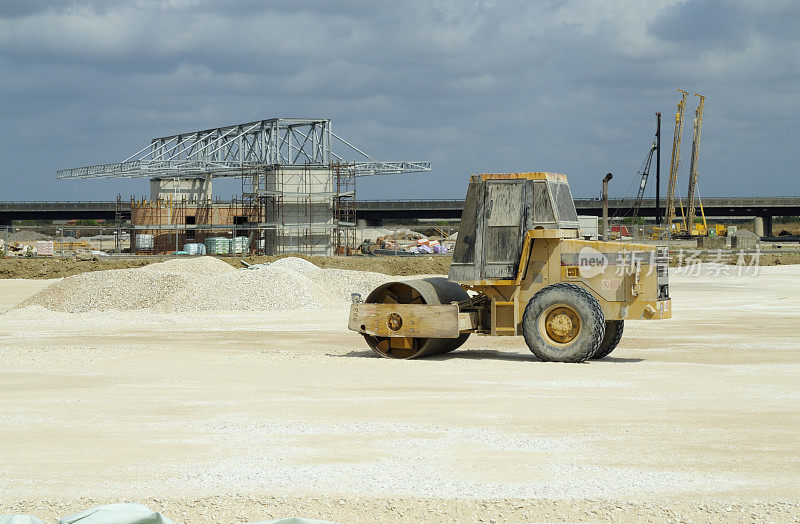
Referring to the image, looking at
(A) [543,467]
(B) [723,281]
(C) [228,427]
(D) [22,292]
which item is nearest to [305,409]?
(C) [228,427]

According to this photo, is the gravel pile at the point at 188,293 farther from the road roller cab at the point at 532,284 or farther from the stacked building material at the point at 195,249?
the stacked building material at the point at 195,249

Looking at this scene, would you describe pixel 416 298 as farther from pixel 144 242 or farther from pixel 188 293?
pixel 144 242

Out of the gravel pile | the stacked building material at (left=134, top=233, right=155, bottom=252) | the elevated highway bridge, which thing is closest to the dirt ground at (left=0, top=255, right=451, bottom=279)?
the stacked building material at (left=134, top=233, right=155, bottom=252)

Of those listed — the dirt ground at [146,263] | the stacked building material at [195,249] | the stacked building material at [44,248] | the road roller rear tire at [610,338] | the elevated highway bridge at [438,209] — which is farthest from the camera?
the elevated highway bridge at [438,209]

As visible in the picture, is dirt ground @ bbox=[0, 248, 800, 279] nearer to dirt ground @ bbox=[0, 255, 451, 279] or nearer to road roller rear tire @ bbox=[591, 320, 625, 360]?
dirt ground @ bbox=[0, 255, 451, 279]

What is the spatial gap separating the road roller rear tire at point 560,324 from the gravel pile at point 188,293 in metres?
13.2

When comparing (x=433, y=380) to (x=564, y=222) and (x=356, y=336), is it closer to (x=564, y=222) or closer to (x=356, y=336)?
(x=564, y=222)

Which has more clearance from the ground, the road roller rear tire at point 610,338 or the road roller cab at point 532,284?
the road roller cab at point 532,284

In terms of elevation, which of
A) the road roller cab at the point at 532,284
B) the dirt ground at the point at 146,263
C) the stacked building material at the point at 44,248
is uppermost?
the road roller cab at the point at 532,284

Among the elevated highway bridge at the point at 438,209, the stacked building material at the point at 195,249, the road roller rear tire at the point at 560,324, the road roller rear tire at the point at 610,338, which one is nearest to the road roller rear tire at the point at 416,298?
the road roller rear tire at the point at 560,324

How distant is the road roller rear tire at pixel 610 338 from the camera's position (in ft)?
49.9

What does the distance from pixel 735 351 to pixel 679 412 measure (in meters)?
6.73

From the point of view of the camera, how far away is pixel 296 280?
28.6 meters

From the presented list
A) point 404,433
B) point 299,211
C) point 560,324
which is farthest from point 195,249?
point 404,433
